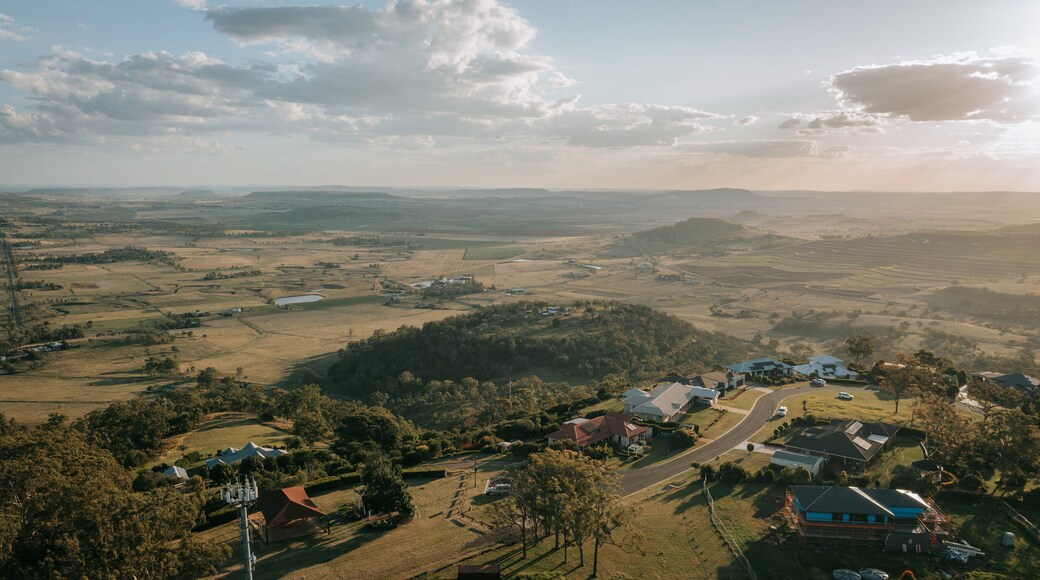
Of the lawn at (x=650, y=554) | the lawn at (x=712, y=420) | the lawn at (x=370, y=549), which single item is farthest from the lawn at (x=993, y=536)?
the lawn at (x=370, y=549)

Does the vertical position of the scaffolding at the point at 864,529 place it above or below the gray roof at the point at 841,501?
below

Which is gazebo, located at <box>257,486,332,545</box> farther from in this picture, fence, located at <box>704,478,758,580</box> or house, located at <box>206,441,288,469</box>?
fence, located at <box>704,478,758,580</box>

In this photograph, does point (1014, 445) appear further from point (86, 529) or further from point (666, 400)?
point (86, 529)

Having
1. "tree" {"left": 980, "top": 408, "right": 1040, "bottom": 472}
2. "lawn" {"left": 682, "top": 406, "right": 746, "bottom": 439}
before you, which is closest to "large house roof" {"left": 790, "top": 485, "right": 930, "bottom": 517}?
"tree" {"left": 980, "top": 408, "right": 1040, "bottom": 472}

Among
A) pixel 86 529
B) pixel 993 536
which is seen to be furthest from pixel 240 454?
pixel 993 536

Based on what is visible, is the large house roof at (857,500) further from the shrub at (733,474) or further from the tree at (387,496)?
the tree at (387,496)

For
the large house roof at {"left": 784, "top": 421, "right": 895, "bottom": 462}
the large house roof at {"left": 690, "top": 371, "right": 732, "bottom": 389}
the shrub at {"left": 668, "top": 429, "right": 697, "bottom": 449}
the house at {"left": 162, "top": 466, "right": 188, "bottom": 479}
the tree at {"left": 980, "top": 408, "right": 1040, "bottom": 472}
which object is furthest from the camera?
the large house roof at {"left": 690, "top": 371, "right": 732, "bottom": 389}
